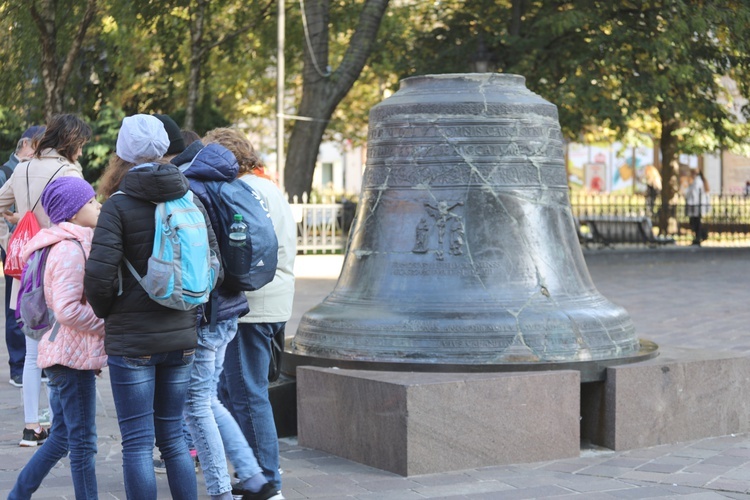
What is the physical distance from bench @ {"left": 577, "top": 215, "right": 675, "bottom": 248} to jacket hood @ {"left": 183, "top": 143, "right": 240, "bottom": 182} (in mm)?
18842

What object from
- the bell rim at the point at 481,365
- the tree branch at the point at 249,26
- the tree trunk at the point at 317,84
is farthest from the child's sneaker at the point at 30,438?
the tree branch at the point at 249,26

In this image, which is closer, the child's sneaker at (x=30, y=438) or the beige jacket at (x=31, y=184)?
the child's sneaker at (x=30, y=438)

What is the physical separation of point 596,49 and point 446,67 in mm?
2813

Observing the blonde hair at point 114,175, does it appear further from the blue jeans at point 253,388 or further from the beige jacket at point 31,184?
the beige jacket at point 31,184

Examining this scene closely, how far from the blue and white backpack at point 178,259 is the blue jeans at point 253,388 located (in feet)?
2.87

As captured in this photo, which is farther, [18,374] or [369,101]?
[369,101]

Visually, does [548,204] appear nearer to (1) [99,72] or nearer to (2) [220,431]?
(2) [220,431]

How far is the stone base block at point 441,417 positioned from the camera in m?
5.48

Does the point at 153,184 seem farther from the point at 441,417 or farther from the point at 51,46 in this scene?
the point at 51,46

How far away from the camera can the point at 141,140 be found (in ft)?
14.4

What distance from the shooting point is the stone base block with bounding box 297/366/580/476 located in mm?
5484

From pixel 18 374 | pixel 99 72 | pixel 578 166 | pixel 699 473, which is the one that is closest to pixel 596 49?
pixel 99 72

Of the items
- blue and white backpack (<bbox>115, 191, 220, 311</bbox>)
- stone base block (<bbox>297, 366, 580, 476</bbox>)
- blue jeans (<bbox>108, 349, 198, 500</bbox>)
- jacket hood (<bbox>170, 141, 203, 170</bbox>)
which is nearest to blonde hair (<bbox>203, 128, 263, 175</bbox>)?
jacket hood (<bbox>170, 141, 203, 170</bbox>)

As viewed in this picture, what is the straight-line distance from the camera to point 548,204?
21.0ft
